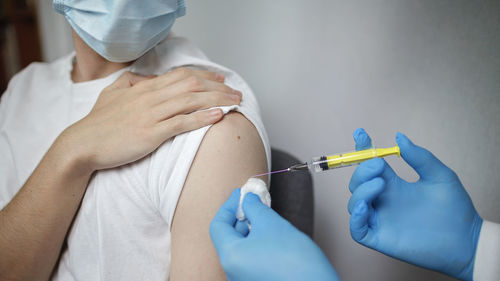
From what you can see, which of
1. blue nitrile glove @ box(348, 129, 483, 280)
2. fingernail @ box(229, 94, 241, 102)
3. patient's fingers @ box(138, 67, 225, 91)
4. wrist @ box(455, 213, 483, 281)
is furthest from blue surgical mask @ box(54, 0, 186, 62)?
wrist @ box(455, 213, 483, 281)

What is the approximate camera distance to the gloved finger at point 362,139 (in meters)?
0.74

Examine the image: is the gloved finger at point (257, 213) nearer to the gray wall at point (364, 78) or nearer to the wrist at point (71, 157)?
the wrist at point (71, 157)

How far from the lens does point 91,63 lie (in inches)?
39.4

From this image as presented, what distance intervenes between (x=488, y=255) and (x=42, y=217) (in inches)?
41.9

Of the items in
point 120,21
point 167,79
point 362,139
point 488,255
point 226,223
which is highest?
point 120,21

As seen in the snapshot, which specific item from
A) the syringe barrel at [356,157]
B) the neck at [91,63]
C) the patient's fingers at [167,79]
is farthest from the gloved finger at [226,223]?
the neck at [91,63]

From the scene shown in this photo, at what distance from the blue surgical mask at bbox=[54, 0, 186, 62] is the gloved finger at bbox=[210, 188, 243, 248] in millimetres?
476

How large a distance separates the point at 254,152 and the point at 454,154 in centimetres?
66

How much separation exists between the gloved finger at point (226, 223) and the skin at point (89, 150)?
191 mm

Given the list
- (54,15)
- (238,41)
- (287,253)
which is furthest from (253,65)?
(54,15)

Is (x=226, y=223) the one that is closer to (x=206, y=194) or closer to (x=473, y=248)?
(x=206, y=194)

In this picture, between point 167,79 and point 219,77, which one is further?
point 219,77

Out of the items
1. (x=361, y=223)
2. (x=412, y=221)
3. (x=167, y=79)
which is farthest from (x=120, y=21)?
(x=412, y=221)

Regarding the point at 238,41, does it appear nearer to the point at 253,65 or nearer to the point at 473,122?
the point at 253,65
